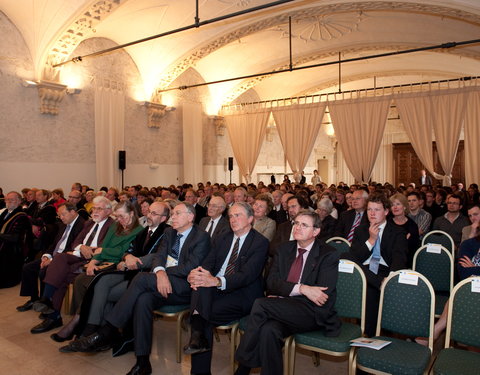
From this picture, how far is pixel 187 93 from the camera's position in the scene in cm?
1367

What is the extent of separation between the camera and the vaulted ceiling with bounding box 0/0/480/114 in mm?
8945

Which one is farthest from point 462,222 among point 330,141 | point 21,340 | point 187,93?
point 330,141

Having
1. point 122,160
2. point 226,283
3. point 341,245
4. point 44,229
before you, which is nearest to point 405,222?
point 341,245

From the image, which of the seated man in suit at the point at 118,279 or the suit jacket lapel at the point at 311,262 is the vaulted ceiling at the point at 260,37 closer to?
the seated man in suit at the point at 118,279

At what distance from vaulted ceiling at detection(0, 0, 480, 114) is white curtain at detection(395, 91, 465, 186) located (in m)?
1.91

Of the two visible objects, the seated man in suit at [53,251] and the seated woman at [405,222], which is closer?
the seated woman at [405,222]

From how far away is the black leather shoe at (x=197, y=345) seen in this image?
2.91m

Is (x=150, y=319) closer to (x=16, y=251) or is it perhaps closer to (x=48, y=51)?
(x=16, y=251)

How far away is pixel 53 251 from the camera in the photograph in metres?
4.64

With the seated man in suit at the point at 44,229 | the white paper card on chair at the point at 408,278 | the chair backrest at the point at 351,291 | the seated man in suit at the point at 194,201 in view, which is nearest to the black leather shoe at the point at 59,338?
the seated man in suit at the point at 44,229

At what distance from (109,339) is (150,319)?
0.50 meters

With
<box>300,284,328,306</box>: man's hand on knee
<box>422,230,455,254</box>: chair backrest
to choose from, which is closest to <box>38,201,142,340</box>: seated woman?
<box>300,284,328,306</box>: man's hand on knee

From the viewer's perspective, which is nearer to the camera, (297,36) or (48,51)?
(48,51)

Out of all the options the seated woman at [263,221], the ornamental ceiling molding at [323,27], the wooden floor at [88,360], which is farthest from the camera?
the ornamental ceiling molding at [323,27]
